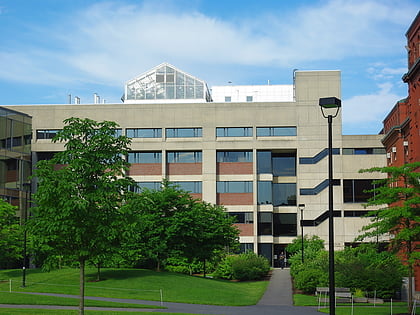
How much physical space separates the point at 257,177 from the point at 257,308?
143ft

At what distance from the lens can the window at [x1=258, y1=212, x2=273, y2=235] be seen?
7269cm

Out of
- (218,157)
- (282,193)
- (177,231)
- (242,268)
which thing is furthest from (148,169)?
(177,231)

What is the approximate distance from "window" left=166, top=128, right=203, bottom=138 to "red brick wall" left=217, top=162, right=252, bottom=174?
472 centimetres

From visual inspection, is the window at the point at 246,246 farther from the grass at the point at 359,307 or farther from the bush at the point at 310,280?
the grass at the point at 359,307

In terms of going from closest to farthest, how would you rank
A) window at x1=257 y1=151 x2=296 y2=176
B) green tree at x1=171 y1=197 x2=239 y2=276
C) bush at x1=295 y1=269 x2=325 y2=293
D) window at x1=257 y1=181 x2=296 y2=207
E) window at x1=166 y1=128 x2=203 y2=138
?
bush at x1=295 y1=269 x2=325 y2=293 → green tree at x1=171 y1=197 x2=239 y2=276 → window at x1=166 y1=128 x2=203 y2=138 → window at x1=257 y1=181 x2=296 y2=207 → window at x1=257 y1=151 x2=296 y2=176

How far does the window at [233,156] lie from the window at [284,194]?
5.76 m

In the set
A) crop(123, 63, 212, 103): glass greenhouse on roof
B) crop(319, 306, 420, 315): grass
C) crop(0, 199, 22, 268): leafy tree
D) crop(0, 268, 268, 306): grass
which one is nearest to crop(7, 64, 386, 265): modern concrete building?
crop(123, 63, 212, 103): glass greenhouse on roof

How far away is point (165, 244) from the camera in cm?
4666

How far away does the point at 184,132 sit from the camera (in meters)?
74.1

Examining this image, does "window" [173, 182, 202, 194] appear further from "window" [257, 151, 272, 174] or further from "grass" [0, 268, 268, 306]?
"grass" [0, 268, 268, 306]

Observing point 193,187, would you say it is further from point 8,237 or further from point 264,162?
point 8,237

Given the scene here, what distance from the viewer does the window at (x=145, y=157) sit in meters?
74.2

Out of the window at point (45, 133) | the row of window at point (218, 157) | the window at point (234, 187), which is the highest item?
the window at point (45, 133)

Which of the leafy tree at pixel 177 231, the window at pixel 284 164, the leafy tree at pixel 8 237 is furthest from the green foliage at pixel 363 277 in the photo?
the window at pixel 284 164
